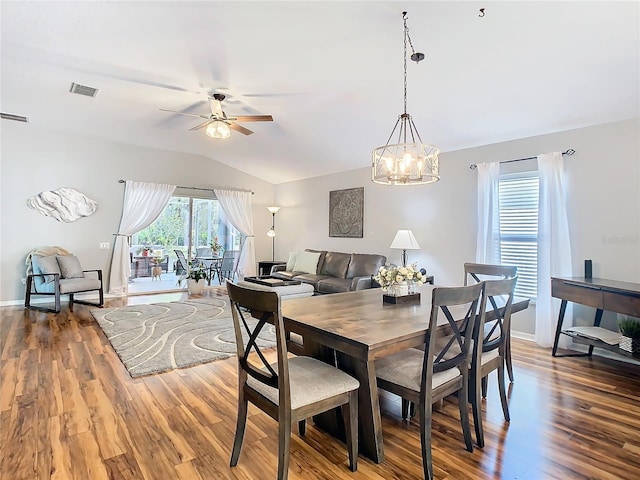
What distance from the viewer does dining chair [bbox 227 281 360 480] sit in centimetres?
169

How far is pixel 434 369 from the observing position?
6.41 feet

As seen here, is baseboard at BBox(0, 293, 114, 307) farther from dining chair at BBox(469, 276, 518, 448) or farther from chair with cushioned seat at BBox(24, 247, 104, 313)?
dining chair at BBox(469, 276, 518, 448)

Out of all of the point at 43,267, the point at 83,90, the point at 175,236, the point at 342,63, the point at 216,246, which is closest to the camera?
the point at 342,63

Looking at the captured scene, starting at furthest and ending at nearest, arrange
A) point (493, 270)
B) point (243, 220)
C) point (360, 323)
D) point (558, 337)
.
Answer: point (243, 220), point (558, 337), point (493, 270), point (360, 323)

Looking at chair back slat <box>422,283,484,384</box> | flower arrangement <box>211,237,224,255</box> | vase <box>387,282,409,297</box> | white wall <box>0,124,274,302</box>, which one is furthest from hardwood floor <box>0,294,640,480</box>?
flower arrangement <box>211,237,224,255</box>

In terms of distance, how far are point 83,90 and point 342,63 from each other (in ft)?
11.3

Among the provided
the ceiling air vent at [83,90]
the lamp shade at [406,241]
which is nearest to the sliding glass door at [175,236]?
the ceiling air vent at [83,90]

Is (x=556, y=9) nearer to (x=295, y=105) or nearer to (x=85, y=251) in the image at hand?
(x=295, y=105)

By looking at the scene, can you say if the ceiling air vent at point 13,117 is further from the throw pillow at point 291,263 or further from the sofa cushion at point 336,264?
the sofa cushion at point 336,264

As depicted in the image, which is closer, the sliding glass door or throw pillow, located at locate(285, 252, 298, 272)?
the sliding glass door

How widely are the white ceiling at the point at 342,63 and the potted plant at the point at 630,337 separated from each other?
82.8 inches

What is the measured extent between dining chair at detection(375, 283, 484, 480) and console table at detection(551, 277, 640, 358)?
6.47 feet

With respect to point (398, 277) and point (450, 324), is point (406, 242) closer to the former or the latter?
point (398, 277)

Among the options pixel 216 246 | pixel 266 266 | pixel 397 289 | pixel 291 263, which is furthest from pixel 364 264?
pixel 216 246
